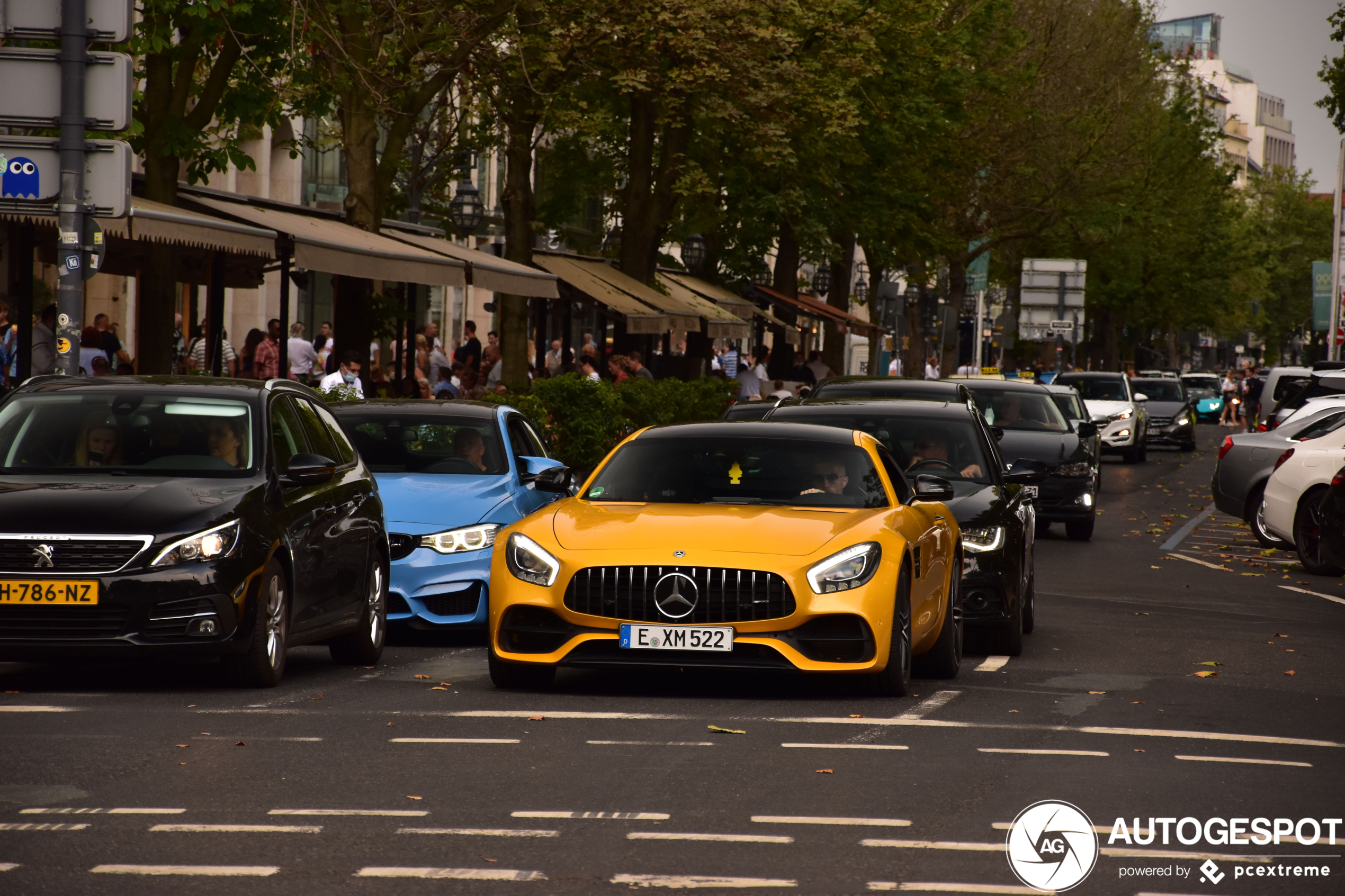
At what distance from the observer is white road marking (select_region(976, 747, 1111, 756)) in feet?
28.0

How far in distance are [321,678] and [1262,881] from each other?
590 centimetres

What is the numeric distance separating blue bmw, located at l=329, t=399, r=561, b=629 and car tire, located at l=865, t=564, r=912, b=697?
275 centimetres

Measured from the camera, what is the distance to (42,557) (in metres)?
9.74

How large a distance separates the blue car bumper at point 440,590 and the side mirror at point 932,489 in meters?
3.04

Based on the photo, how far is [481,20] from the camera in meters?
24.4

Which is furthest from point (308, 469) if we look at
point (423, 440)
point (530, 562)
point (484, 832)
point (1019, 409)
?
point (1019, 409)

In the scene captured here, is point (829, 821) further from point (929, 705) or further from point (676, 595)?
point (929, 705)

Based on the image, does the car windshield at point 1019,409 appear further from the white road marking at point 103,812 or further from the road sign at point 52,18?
the white road marking at point 103,812

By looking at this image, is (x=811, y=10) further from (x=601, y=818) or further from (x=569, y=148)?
(x=601, y=818)

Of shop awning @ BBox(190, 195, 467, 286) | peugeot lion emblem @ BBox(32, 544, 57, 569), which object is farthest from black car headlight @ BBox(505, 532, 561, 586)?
shop awning @ BBox(190, 195, 467, 286)

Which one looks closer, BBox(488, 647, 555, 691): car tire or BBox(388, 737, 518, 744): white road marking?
BBox(388, 737, 518, 744): white road marking

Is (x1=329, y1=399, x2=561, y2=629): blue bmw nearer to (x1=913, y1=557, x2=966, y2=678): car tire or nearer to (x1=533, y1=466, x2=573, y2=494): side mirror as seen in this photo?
(x1=533, y1=466, x2=573, y2=494): side mirror

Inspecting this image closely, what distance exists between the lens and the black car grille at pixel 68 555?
9.73 metres

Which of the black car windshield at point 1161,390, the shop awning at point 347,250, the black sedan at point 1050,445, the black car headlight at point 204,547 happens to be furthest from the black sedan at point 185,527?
the black car windshield at point 1161,390
